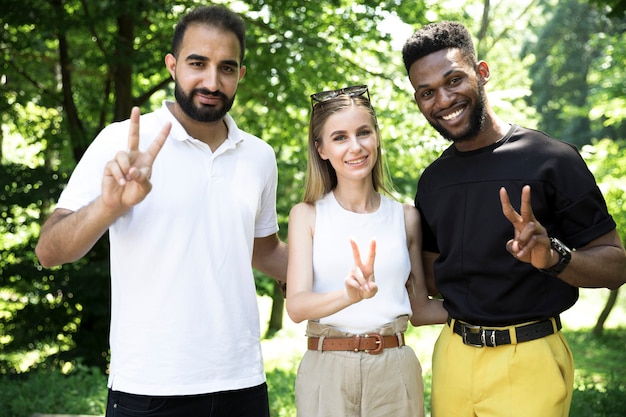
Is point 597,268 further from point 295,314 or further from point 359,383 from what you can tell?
point 295,314

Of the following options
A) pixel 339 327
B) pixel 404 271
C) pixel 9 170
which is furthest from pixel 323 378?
pixel 9 170

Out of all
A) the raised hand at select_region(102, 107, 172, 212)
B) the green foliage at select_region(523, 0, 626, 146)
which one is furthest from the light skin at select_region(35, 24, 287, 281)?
the green foliage at select_region(523, 0, 626, 146)

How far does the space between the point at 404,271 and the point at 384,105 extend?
587 centimetres

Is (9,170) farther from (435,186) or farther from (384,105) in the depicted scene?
(435,186)

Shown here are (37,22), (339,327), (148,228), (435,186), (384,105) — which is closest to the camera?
(148,228)

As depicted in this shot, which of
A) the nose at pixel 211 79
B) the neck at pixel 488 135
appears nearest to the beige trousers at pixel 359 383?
the neck at pixel 488 135

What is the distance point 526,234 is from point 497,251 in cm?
45

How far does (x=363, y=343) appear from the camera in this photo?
2795mm

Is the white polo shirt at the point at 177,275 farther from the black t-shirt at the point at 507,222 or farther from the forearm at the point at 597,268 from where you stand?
Answer: the forearm at the point at 597,268

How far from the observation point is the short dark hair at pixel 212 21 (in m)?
2.88

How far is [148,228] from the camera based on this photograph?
8.73 ft

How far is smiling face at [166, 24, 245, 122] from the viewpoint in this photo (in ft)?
9.29

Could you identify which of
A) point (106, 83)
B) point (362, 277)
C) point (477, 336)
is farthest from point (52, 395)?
point (106, 83)

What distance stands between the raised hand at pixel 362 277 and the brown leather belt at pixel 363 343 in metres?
0.40
